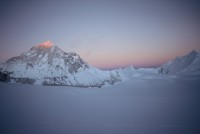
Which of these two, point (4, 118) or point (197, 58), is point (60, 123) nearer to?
point (4, 118)

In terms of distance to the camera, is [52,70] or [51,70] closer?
[51,70]

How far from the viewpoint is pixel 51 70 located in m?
133

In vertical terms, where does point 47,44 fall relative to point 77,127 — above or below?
above

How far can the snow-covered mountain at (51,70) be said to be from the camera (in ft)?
380

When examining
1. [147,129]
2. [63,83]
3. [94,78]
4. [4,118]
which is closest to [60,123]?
[4,118]

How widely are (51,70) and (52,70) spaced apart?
0.79 meters

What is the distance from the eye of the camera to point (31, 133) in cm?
1869

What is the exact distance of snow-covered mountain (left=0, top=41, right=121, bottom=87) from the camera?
116 metres

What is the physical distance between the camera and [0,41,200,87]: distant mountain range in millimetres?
115938

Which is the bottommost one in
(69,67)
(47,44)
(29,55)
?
(69,67)

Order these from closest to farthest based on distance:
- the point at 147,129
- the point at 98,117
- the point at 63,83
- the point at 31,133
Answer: the point at 31,133
the point at 147,129
the point at 98,117
the point at 63,83

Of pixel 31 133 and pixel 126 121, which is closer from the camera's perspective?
pixel 31 133

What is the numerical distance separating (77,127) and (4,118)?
11.0 m

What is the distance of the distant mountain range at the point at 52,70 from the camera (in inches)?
4564
